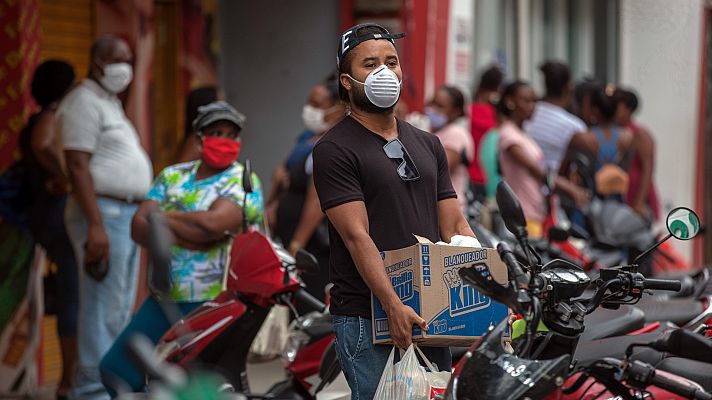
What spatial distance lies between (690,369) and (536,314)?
1302mm

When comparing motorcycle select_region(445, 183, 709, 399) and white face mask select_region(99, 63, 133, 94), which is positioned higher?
white face mask select_region(99, 63, 133, 94)

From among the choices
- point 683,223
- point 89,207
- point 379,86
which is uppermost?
point 379,86

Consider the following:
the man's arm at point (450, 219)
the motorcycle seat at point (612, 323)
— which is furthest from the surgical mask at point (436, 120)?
the man's arm at point (450, 219)

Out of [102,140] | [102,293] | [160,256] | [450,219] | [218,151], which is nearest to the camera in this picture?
[160,256]

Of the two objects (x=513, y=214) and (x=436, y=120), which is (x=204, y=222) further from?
(x=436, y=120)

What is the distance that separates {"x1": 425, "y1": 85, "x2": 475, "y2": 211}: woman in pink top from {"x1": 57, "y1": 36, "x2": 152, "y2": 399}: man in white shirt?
8.46 ft

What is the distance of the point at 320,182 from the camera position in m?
4.79

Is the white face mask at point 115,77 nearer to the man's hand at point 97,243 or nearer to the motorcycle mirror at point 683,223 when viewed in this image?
the man's hand at point 97,243

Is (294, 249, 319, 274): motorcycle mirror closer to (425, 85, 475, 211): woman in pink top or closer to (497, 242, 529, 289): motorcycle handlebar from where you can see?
(497, 242, 529, 289): motorcycle handlebar

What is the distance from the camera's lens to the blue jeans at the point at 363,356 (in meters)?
4.78

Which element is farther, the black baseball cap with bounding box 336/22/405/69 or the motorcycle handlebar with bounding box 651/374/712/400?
the black baseball cap with bounding box 336/22/405/69

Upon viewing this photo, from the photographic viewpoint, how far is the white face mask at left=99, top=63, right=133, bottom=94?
26.0 ft

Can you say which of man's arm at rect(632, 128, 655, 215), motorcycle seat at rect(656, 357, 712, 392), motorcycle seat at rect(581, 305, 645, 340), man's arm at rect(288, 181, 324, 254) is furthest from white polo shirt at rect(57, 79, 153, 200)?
man's arm at rect(632, 128, 655, 215)

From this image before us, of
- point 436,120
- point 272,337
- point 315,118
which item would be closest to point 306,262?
point 272,337
